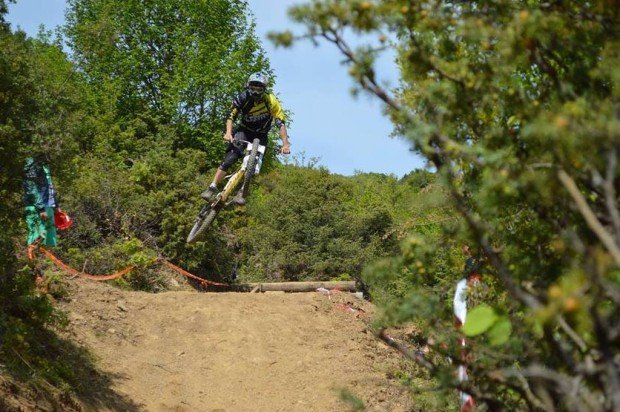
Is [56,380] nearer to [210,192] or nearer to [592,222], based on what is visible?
[210,192]

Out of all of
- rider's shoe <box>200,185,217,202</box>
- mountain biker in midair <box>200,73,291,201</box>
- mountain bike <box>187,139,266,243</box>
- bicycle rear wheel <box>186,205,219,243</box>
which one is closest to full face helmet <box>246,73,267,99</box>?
mountain biker in midair <box>200,73,291,201</box>

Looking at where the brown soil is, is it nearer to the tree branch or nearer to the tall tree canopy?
the tree branch

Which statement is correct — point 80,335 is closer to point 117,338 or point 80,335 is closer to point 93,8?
point 117,338

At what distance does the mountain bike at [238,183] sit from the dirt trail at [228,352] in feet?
4.34

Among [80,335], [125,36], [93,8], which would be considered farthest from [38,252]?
[93,8]

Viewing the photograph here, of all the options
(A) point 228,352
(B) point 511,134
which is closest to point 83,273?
(A) point 228,352

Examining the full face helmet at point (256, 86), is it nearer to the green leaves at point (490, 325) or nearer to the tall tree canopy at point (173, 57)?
the green leaves at point (490, 325)

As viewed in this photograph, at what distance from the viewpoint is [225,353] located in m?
12.0

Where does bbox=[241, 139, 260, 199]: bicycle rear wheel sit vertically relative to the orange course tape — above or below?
above

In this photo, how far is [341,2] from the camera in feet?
12.6

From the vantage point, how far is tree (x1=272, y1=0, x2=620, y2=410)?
3093 mm

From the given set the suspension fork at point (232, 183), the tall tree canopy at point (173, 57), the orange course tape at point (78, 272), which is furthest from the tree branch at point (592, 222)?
the tall tree canopy at point (173, 57)

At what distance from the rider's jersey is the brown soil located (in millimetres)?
3101

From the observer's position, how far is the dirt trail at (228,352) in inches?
416
